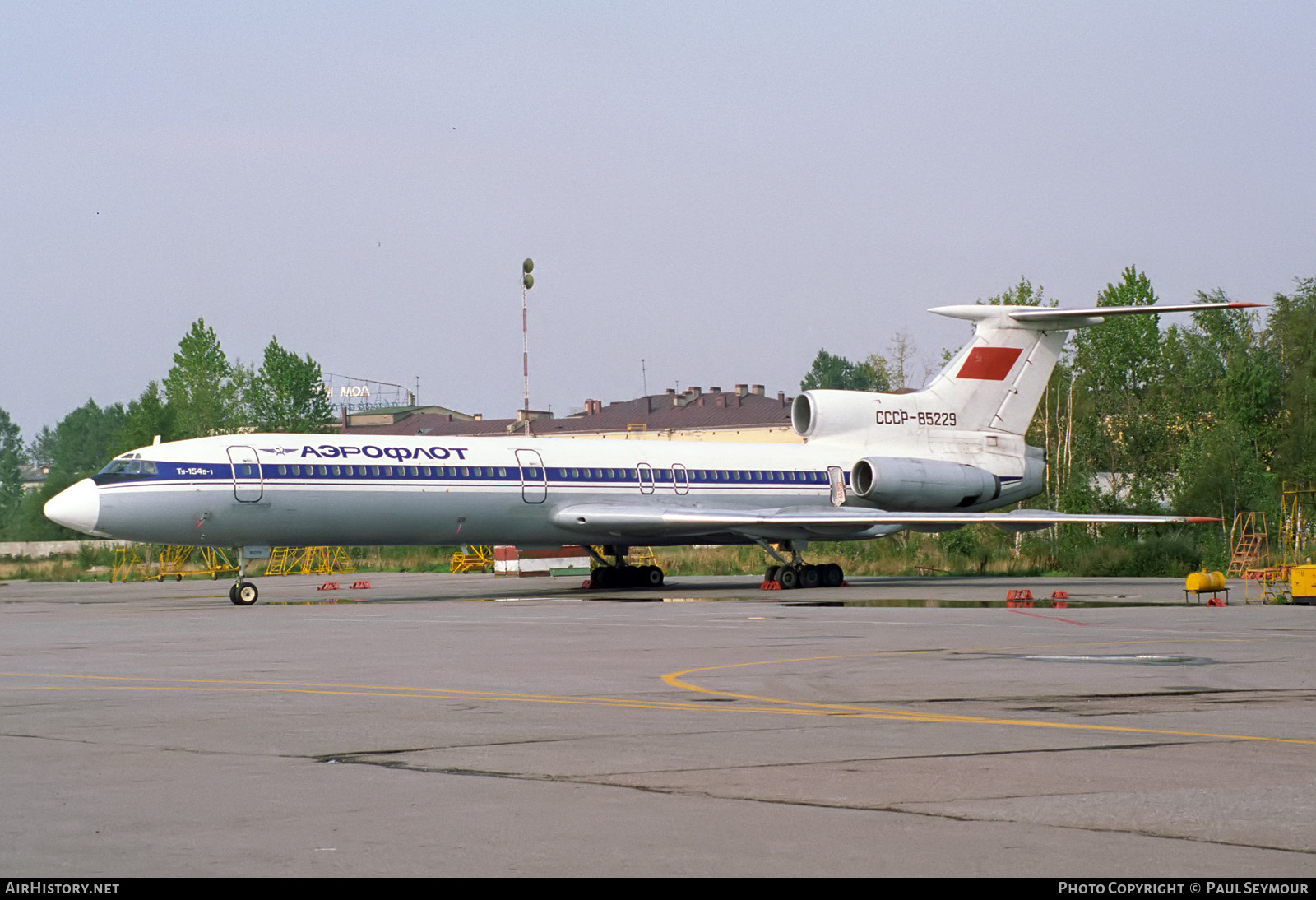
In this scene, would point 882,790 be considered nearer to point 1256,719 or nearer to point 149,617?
point 1256,719

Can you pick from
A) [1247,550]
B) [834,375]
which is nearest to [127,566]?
[1247,550]

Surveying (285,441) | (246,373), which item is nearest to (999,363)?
(285,441)

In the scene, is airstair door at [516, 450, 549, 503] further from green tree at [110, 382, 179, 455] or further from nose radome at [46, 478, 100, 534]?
green tree at [110, 382, 179, 455]

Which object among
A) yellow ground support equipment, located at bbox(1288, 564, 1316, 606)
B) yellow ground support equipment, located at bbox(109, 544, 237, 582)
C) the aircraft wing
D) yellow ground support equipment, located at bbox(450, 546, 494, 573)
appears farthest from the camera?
yellow ground support equipment, located at bbox(450, 546, 494, 573)

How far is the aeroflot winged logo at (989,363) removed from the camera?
38.3 meters

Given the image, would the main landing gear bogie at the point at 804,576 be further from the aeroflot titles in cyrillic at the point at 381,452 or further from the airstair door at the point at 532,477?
the aeroflot titles in cyrillic at the point at 381,452

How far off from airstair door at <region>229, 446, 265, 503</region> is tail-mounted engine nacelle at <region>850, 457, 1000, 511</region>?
48.6 feet

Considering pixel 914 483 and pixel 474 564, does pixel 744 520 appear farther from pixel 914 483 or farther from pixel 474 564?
pixel 474 564

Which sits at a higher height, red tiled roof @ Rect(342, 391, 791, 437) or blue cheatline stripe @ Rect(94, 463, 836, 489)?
red tiled roof @ Rect(342, 391, 791, 437)

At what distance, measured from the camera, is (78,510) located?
92.5 ft

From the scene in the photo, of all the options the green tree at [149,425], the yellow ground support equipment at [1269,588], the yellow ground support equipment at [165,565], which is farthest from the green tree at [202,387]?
the yellow ground support equipment at [1269,588]

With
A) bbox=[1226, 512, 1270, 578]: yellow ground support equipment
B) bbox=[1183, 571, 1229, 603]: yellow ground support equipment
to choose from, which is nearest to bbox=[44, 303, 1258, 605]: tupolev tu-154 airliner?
bbox=[1226, 512, 1270, 578]: yellow ground support equipment

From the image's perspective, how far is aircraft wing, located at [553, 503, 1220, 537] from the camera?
33.2 m

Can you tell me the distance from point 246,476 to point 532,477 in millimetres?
6575
